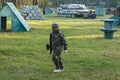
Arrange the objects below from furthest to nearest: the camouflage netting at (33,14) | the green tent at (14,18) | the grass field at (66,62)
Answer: the camouflage netting at (33,14), the green tent at (14,18), the grass field at (66,62)

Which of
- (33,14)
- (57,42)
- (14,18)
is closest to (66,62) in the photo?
(57,42)

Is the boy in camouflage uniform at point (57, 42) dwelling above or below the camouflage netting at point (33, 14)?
above

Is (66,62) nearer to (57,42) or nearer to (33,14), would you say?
(57,42)

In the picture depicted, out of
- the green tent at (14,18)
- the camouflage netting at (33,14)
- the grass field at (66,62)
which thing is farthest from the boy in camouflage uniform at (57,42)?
the camouflage netting at (33,14)

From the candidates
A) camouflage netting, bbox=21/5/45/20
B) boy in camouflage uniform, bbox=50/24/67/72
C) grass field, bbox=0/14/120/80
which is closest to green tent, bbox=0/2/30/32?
grass field, bbox=0/14/120/80

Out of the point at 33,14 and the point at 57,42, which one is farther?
the point at 33,14

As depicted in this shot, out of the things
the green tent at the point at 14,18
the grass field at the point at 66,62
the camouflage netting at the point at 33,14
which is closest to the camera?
the grass field at the point at 66,62

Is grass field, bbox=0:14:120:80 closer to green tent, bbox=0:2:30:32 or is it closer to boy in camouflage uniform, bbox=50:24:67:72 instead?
boy in camouflage uniform, bbox=50:24:67:72

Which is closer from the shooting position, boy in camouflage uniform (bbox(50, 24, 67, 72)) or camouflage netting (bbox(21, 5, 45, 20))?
boy in camouflage uniform (bbox(50, 24, 67, 72))

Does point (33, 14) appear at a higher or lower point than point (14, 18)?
lower

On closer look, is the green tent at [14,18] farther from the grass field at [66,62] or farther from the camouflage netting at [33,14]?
the camouflage netting at [33,14]

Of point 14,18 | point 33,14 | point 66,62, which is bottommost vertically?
point 66,62

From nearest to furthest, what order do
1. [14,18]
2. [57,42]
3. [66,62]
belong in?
[57,42] < [66,62] < [14,18]

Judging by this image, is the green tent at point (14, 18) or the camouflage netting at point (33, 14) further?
the camouflage netting at point (33, 14)
